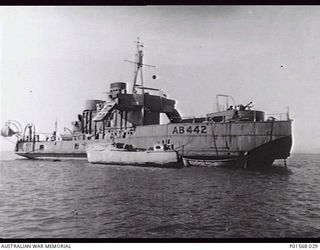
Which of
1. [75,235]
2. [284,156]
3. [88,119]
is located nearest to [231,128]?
[284,156]

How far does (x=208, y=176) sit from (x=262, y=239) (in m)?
11.0

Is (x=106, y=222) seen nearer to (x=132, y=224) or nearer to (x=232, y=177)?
(x=132, y=224)

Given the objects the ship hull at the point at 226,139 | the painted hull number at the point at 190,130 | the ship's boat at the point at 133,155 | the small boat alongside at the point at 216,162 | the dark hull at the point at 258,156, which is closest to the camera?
the ship hull at the point at 226,139

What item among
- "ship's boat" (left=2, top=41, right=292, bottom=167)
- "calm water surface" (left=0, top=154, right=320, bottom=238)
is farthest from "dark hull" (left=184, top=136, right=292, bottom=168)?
"calm water surface" (left=0, top=154, right=320, bottom=238)

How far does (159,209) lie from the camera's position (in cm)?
1098

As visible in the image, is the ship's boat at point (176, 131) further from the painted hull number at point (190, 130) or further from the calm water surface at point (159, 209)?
the calm water surface at point (159, 209)

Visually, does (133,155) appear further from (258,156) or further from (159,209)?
(159,209)

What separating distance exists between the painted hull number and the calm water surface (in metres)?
8.37

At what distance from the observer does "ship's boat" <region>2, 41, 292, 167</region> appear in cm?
2342

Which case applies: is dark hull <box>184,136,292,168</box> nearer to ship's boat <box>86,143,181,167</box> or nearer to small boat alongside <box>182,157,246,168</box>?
small boat alongside <box>182,157,246,168</box>

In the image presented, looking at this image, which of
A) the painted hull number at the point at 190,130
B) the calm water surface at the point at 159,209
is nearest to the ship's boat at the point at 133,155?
the painted hull number at the point at 190,130

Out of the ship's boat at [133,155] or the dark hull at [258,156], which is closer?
the dark hull at [258,156]

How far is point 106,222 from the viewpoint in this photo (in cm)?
938

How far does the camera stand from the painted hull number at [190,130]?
992 inches
